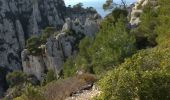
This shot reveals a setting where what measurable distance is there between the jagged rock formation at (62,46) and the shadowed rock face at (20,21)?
2184 centimetres

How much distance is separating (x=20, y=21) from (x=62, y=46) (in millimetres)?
43527

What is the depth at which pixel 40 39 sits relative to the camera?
112 metres

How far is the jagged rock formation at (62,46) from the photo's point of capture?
102 meters

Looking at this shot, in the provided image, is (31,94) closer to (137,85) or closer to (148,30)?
(137,85)

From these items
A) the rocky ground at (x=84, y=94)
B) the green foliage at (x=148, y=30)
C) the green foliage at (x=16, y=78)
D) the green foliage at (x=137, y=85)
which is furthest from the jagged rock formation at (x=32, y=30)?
the green foliage at (x=137, y=85)

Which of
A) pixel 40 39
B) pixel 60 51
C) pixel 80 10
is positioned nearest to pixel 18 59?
pixel 40 39

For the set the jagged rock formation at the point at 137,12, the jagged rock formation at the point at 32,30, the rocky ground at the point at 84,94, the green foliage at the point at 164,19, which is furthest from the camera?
the jagged rock formation at the point at 32,30

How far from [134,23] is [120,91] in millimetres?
58585

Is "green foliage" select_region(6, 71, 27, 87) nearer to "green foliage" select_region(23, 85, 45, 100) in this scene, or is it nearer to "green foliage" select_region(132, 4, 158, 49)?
"green foliage" select_region(132, 4, 158, 49)

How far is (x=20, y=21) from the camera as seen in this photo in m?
143

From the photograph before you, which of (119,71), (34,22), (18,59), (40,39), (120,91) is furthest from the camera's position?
(34,22)

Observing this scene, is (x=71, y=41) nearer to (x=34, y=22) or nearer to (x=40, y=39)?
(x=40, y=39)

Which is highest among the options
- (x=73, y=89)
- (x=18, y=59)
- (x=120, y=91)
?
(x=120, y=91)

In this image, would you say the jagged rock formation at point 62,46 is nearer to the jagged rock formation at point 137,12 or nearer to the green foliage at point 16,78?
the green foliage at point 16,78
